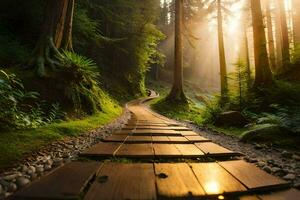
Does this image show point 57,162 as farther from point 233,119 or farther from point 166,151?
point 233,119

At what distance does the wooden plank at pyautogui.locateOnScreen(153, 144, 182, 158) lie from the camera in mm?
3441

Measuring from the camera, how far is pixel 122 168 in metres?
2.84

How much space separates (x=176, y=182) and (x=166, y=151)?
135cm

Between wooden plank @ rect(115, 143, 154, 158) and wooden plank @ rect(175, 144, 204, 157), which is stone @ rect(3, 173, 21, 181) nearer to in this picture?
wooden plank @ rect(115, 143, 154, 158)

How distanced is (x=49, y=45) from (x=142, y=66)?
16.5 meters

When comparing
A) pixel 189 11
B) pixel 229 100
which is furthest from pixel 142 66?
pixel 229 100

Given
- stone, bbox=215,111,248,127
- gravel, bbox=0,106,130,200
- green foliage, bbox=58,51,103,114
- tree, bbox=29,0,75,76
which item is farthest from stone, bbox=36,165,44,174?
stone, bbox=215,111,248,127

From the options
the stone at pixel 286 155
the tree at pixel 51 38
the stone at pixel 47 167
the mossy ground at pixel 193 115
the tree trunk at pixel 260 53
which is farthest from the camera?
the tree trunk at pixel 260 53

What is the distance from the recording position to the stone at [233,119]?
8516 millimetres

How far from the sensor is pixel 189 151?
374 centimetres

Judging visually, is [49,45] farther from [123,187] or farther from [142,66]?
[142,66]

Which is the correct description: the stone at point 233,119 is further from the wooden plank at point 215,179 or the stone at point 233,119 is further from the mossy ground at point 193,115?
the wooden plank at point 215,179

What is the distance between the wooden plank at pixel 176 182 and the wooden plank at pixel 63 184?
69cm

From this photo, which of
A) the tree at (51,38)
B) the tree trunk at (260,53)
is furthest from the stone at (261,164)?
the tree trunk at (260,53)
